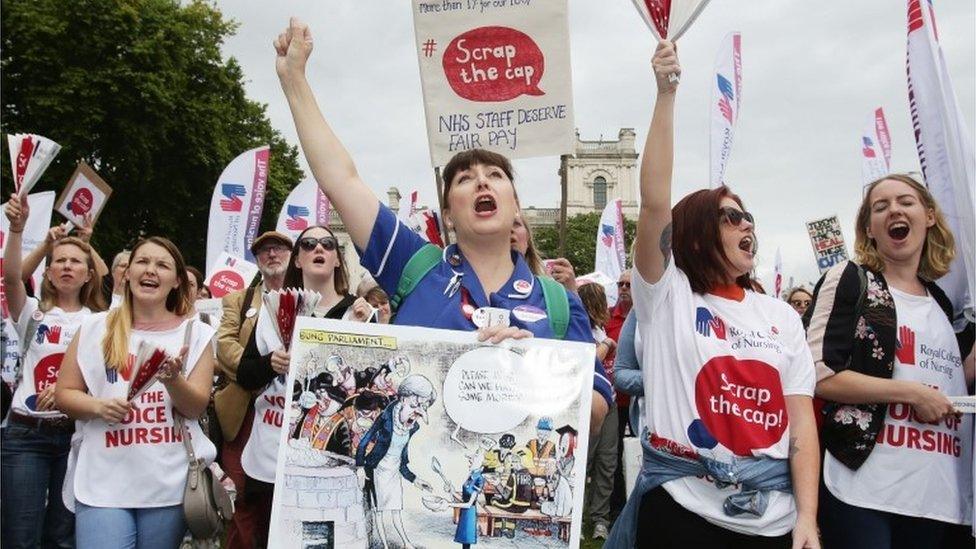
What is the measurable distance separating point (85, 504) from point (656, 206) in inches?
98.8

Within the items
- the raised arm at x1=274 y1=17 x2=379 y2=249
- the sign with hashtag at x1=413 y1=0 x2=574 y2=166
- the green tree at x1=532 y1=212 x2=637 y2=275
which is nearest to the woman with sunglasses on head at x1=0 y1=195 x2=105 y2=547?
the sign with hashtag at x1=413 y1=0 x2=574 y2=166

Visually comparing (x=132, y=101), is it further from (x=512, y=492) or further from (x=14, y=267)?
(x=512, y=492)

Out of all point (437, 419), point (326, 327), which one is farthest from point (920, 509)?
point (326, 327)

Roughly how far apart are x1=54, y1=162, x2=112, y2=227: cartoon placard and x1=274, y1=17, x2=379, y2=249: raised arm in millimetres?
7249

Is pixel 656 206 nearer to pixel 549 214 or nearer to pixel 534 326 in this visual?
pixel 534 326

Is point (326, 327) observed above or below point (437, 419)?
above

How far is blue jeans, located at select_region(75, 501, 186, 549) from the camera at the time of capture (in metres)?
3.54

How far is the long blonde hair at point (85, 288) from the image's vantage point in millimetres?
5273

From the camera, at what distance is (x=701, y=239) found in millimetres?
3021

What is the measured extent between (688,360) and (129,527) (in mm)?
2292

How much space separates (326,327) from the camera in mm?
2359

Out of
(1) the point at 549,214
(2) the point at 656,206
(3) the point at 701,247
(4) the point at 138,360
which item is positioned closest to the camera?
(2) the point at 656,206

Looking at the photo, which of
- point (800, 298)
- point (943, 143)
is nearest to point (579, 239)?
point (800, 298)

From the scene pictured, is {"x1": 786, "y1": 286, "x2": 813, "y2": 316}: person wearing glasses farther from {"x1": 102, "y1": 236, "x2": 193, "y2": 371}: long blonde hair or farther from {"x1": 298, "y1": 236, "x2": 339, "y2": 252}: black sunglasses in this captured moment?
{"x1": 102, "y1": 236, "x2": 193, "y2": 371}: long blonde hair
